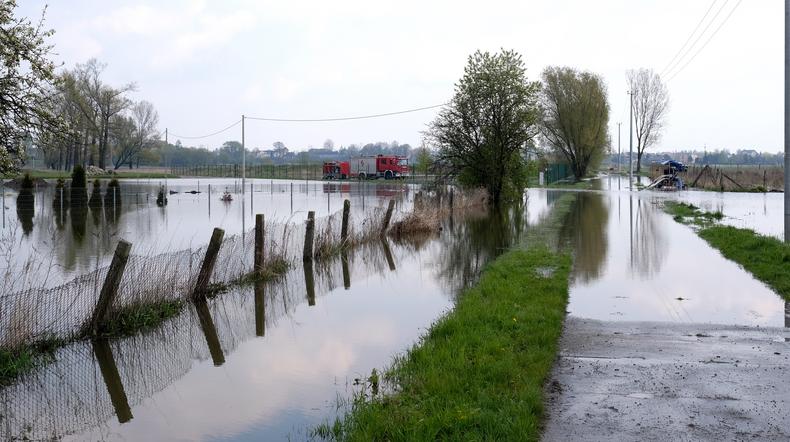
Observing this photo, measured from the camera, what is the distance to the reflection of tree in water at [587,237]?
51.7ft

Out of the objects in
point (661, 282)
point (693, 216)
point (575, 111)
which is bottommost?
point (661, 282)

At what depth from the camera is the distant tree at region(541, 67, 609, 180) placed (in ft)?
248

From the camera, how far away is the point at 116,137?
112438mm

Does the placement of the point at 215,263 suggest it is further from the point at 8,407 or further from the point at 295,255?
Result: the point at 8,407

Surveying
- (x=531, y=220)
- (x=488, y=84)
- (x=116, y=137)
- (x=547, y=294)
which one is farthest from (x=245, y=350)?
(x=116, y=137)

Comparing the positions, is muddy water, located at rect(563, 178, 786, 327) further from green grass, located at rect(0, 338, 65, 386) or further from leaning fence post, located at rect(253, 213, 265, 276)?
green grass, located at rect(0, 338, 65, 386)

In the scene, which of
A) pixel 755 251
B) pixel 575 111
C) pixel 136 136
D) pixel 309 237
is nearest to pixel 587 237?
pixel 755 251

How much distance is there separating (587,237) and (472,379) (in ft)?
51.4

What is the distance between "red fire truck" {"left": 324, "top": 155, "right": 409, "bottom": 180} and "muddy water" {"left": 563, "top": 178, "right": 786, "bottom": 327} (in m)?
67.0

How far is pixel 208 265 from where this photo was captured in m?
12.9

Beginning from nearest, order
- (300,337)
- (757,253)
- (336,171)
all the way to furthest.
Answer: (300,337)
(757,253)
(336,171)

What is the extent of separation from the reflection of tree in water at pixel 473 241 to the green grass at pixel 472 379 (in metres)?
3.37

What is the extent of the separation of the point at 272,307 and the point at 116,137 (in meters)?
109

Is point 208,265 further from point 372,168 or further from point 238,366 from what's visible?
point 372,168
